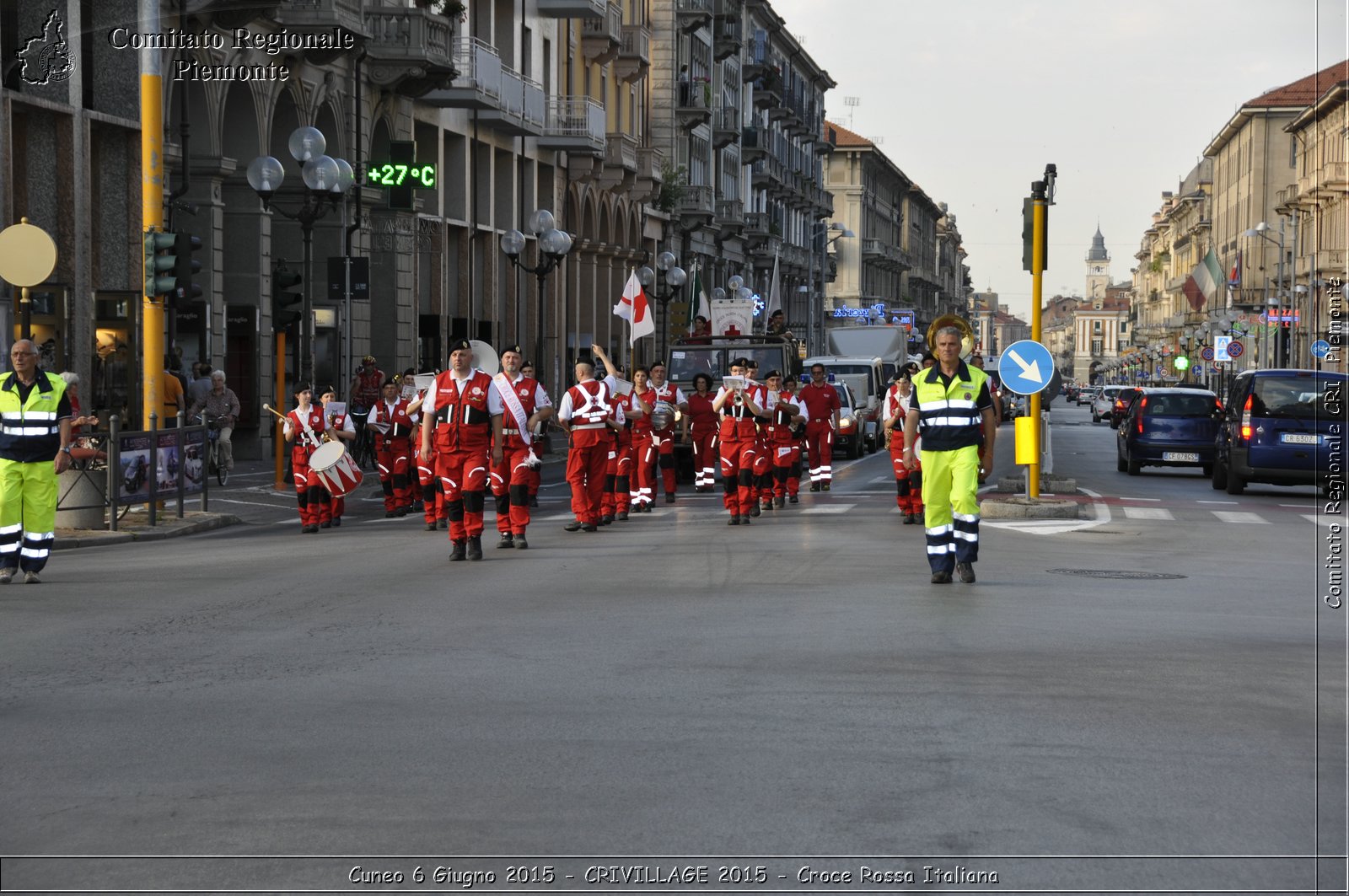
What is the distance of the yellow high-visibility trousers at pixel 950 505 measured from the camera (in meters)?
14.0

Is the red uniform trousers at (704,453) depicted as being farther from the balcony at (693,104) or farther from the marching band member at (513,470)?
the balcony at (693,104)

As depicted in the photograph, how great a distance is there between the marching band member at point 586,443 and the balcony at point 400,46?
62.6 feet

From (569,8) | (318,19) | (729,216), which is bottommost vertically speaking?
(318,19)

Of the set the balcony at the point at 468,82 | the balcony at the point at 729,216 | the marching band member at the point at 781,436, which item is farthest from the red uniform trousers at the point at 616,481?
the balcony at the point at 729,216

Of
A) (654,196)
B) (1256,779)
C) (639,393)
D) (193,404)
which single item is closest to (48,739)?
(1256,779)

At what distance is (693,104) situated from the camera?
72938 millimetres

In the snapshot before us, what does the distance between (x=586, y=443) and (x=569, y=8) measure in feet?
111

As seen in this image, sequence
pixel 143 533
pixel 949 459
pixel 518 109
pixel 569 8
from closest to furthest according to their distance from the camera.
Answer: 1. pixel 949 459
2. pixel 143 533
3. pixel 518 109
4. pixel 569 8

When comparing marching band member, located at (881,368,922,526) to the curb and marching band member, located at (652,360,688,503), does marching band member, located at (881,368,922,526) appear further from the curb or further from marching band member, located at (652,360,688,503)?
the curb

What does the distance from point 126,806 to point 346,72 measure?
3178 centimetres

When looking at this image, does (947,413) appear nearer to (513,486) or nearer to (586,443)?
(513,486)

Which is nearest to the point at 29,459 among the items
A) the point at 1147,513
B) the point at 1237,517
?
the point at 1147,513

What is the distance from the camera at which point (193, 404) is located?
2875cm

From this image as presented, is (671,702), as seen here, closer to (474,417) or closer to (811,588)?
(811,588)
